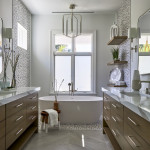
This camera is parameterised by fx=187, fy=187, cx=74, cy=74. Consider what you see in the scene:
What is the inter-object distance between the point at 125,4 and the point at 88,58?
5.65 ft

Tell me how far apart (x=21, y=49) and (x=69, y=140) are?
2.43 meters

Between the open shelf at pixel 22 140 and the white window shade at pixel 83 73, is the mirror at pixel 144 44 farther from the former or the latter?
the white window shade at pixel 83 73

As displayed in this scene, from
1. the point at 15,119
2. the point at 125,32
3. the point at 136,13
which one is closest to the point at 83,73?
the point at 125,32

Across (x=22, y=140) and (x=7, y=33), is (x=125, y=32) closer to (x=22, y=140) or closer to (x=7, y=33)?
(x=7, y=33)

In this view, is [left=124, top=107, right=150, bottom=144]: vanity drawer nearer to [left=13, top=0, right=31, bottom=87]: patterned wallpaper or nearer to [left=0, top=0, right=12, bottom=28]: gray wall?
[left=0, top=0, right=12, bottom=28]: gray wall

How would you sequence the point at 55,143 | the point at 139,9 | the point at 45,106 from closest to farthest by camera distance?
the point at 55,143
the point at 139,9
the point at 45,106

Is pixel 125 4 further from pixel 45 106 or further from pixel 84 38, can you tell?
pixel 45 106

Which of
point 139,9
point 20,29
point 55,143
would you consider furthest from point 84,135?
point 20,29

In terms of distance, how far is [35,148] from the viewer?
8.85ft

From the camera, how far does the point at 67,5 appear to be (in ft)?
14.5

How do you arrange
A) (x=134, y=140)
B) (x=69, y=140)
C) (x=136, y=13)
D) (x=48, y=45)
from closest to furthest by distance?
(x=134, y=140) < (x=69, y=140) < (x=136, y=13) < (x=48, y=45)

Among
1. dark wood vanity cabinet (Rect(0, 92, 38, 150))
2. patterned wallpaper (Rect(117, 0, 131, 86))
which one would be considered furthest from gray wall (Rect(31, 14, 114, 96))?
dark wood vanity cabinet (Rect(0, 92, 38, 150))

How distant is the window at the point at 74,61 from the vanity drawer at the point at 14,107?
274 cm

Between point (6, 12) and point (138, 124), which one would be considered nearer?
point (138, 124)
